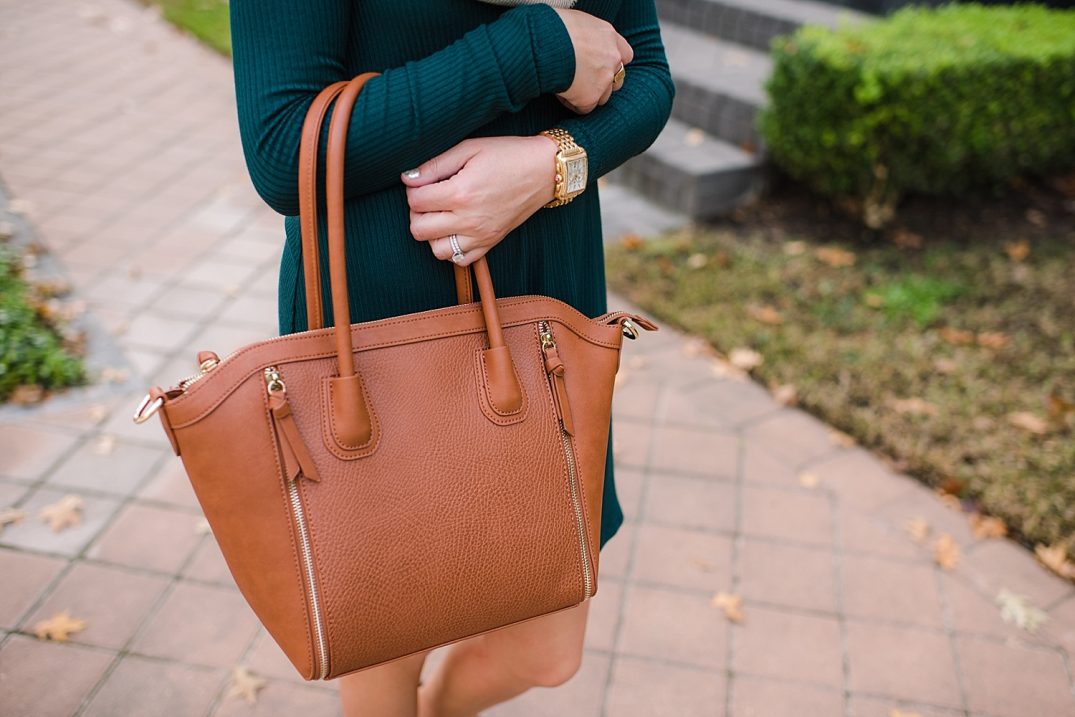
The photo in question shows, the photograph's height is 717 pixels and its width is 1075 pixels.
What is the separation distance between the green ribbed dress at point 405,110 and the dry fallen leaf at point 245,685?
4.74 ft

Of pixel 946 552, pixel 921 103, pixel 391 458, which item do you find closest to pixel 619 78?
pixel 391 458

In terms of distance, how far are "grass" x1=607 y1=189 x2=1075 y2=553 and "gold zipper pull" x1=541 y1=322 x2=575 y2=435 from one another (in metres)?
2.30

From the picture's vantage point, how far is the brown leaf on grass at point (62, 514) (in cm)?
275

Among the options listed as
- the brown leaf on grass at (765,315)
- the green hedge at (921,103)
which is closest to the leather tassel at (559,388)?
the brown leaf on grass at (765,315)

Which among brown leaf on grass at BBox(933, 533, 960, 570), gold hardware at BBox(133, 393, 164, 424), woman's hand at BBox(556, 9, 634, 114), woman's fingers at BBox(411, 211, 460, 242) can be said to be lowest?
brown leaf on grass at BBox(933, 533, 960, 570)

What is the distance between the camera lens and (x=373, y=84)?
106 centimetres

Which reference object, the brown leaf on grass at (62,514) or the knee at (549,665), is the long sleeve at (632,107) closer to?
the knee at (549,665)

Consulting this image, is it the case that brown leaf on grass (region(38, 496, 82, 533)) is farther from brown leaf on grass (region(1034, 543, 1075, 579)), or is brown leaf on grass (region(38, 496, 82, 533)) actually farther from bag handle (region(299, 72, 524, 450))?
brown leaf on grass (region(1034, 543, 1075, 579))

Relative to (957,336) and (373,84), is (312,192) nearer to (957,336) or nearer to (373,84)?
(373,84)

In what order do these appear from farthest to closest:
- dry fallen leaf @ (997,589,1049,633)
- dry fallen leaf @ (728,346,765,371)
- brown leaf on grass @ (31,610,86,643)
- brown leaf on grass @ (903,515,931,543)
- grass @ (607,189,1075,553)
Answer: dry fallen leaf @ (728,346,765,371) < grass @ (607,189,1075,553) < brown leaf on grass @ (903,515,931,543) < dry fallen leaf @ (997,589,1049,633) < brown leaf on grass @ (31,610,86,643)

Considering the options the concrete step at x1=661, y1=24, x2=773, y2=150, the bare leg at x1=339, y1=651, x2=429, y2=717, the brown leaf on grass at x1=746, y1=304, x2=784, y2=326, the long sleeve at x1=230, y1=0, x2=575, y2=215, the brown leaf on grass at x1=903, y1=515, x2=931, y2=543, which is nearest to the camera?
the long sleeve at x1=230, y1=0, x2=575, y2=215

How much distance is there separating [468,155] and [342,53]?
205 mm

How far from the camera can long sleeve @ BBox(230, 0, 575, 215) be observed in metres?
1.01

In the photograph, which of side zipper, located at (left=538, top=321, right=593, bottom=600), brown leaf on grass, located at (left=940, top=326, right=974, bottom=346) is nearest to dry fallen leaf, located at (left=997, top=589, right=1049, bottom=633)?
brown leaf on grass, located at (left=940, top=326, right=974, bottom=346)
